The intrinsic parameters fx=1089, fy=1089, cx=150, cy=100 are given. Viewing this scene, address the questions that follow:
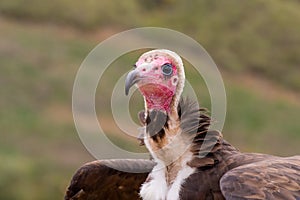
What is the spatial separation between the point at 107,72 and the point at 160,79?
19.9 metres

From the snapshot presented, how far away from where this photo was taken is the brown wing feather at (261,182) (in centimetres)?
787

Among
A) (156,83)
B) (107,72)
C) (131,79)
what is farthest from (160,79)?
(107,72)

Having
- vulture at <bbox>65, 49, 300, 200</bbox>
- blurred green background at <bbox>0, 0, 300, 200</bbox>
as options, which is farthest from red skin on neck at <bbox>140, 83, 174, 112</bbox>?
blurred green background at <bbox>0, 0, 300, 200</bbox>

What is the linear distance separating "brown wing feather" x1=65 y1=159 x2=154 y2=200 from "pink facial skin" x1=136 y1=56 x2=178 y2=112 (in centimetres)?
114

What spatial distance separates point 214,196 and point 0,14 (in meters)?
28.1

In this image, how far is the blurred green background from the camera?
24.4m

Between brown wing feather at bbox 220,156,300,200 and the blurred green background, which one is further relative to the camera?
the blurred green background

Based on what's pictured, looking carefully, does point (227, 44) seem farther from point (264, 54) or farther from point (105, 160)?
point (105, 160)

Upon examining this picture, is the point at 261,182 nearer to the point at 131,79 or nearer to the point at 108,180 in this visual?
the point at 131,79

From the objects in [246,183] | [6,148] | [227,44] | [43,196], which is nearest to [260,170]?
[246,183]

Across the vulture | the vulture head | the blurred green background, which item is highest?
the blurred green background

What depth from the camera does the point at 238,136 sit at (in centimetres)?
2708

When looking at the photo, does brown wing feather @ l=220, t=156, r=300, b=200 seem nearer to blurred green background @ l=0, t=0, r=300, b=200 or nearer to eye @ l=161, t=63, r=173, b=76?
eye @ l=161, t=63, r=173, b=76

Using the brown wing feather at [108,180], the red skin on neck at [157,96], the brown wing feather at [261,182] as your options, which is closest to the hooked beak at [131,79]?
the red skin on neck at [157,96]
